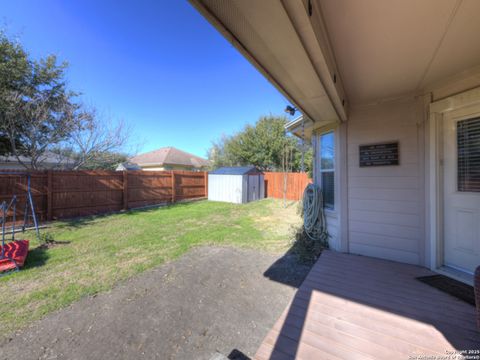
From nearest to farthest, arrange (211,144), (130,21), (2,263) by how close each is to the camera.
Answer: (2,263) → (130,21) → (211,144)

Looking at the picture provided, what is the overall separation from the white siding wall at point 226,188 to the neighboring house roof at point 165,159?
836cm

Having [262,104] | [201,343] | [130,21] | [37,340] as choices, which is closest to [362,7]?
[201,343]

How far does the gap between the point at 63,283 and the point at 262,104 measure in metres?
16.3

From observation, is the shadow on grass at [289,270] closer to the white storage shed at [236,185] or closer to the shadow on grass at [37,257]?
the shadow on grass at [37,257]

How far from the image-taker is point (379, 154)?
9.36 feet

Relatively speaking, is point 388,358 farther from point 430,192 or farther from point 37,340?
point 37,340

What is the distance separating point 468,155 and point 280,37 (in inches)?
102

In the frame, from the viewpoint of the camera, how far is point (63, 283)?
2.61 m

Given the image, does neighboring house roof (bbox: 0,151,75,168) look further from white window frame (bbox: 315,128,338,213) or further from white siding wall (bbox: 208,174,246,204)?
white window frame (bbox: 315,128,338,213)

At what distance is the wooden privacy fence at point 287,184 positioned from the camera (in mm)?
10898

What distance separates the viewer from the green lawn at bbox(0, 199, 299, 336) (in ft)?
7.59

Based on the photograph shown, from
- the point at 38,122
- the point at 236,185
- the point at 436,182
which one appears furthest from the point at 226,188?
the point at 436,182

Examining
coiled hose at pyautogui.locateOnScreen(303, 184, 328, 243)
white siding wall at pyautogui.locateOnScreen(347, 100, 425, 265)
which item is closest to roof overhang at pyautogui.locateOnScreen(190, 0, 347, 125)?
white siding wall at pyautogui.locateOnScreen(347, 100, 425, 265)

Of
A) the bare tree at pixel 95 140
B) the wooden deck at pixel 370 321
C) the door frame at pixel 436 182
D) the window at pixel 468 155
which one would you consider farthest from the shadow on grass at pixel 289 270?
the bare tree at pixel 95 140
